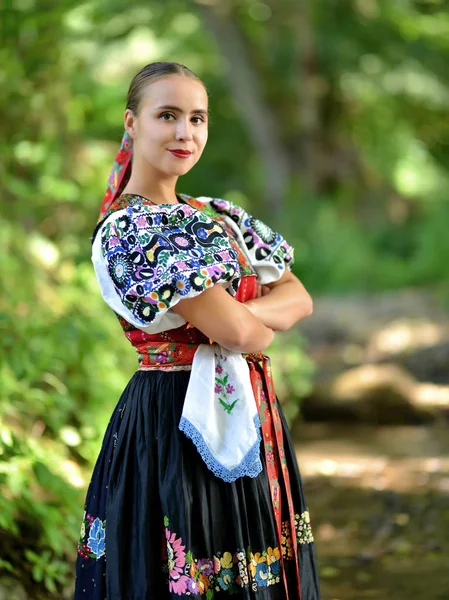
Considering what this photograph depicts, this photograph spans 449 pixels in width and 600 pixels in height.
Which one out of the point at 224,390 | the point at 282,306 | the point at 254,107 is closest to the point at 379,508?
the point at 282,306

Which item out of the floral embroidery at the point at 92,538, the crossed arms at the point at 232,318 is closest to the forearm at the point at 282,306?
the crossed arms at the point at 232,318

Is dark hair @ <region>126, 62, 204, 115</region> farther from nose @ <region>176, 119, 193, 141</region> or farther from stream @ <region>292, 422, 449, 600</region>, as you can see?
stream @ <region>292, 422, 449, 600</region>

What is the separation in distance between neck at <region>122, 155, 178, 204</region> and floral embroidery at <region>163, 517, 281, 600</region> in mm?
720

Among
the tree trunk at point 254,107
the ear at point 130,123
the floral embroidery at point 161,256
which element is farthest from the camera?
the tree trunk at point 254,107

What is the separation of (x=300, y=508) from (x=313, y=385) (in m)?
5.11

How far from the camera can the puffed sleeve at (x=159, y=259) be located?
192 centimetres

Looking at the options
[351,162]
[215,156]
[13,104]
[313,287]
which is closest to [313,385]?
[13,104]

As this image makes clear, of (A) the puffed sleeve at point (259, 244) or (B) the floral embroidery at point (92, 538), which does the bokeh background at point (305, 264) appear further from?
(A) the puffed sleeve at point (259, 244)

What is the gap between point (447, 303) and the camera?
9703 mm

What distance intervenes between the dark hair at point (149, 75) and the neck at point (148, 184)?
0.13m

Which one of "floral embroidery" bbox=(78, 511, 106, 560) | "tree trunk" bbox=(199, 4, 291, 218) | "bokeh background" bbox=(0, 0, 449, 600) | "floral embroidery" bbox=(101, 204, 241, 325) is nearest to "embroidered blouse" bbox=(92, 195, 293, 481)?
"floral embroidery" bbox=(101, 204, 241, 325)

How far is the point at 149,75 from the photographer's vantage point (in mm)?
2092

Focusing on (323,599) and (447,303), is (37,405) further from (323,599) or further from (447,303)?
(447,303)

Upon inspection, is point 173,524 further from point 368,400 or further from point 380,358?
point 380,358
